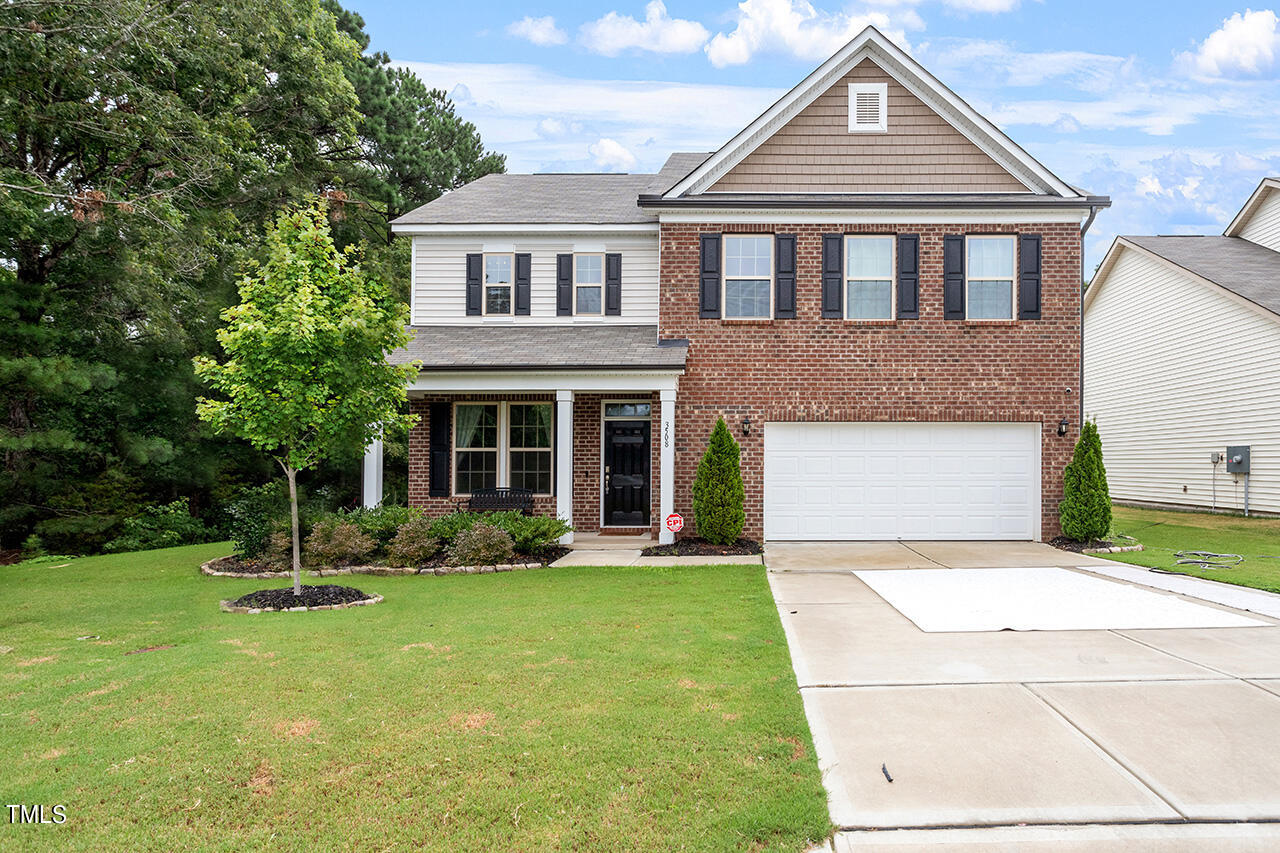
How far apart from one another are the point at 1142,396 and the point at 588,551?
17.0 metres

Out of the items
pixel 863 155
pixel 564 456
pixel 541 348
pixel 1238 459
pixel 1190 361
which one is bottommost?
pixel 1238 459

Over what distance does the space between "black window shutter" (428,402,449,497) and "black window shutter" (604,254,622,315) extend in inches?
139

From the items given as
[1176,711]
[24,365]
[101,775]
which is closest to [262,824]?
[101,775]

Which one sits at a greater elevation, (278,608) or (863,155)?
(863,155)

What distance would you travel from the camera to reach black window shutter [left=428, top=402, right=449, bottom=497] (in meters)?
14.1

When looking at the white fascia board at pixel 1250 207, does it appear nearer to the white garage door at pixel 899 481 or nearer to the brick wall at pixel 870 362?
the brick wall at pixel 870 362

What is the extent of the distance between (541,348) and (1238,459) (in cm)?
1534

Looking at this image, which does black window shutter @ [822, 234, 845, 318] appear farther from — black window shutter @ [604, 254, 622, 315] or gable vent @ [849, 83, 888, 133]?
black window shutter @ [604, 254, 622, 315]

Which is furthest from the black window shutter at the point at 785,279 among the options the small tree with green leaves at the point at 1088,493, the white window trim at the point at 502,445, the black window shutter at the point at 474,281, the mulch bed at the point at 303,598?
the mulch bed at the point at 303,598

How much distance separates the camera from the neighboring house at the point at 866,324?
13.1 m

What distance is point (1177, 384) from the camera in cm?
1927

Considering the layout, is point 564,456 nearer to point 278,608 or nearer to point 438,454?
point 438,454

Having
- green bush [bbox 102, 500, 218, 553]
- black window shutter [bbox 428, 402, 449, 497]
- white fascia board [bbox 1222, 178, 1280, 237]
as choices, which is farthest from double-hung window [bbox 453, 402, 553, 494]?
white fascia board [bbox 1222, 178, 1280, 237]

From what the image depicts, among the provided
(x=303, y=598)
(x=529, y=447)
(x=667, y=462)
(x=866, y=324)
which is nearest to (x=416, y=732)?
(x=303, y=598)
